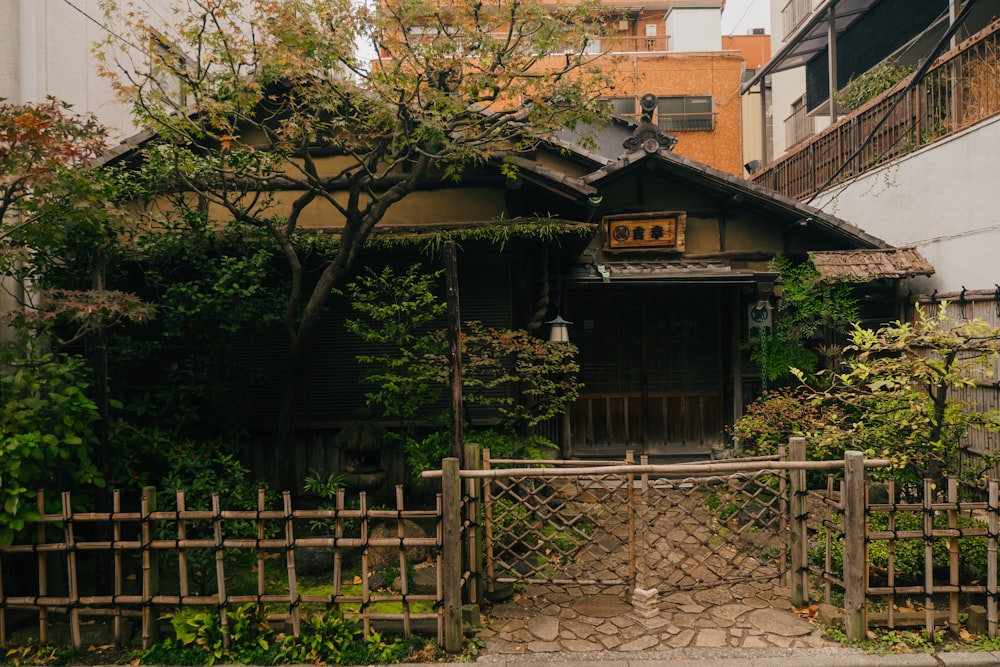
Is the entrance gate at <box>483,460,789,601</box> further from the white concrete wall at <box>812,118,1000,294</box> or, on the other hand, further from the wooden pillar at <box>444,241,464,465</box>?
the white concrete wall at <box>812,118,1000,294</box>

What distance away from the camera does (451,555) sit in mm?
5562

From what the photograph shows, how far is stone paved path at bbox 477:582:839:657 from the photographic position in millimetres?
5680

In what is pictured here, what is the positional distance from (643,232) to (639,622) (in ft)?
24.7

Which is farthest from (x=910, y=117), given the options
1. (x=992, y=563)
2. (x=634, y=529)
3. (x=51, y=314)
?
(x=51, y=314)

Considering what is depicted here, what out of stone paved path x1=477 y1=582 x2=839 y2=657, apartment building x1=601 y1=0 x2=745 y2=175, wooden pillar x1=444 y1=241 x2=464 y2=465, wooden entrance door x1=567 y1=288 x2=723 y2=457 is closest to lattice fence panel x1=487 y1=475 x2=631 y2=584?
stone paved path x1=477 y1=582 x2=839 y2=657

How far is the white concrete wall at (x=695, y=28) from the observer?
2522cm

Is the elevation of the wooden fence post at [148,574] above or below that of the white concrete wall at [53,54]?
below

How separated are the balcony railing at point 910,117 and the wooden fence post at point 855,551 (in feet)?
21.5

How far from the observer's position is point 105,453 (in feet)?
21.7

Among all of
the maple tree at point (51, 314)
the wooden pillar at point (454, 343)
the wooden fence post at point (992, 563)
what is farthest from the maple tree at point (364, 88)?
the wooden fence post at point (992, 563)

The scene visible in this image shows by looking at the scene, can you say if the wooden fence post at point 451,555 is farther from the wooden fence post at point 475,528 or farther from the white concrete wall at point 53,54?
the white concrete wall at point 53,54

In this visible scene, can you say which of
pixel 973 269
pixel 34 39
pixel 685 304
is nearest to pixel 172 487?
pixel 34 39

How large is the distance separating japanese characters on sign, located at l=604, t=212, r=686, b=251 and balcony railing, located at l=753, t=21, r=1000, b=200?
12.9 ft

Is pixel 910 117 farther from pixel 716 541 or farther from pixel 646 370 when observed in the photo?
pixel 716 541
